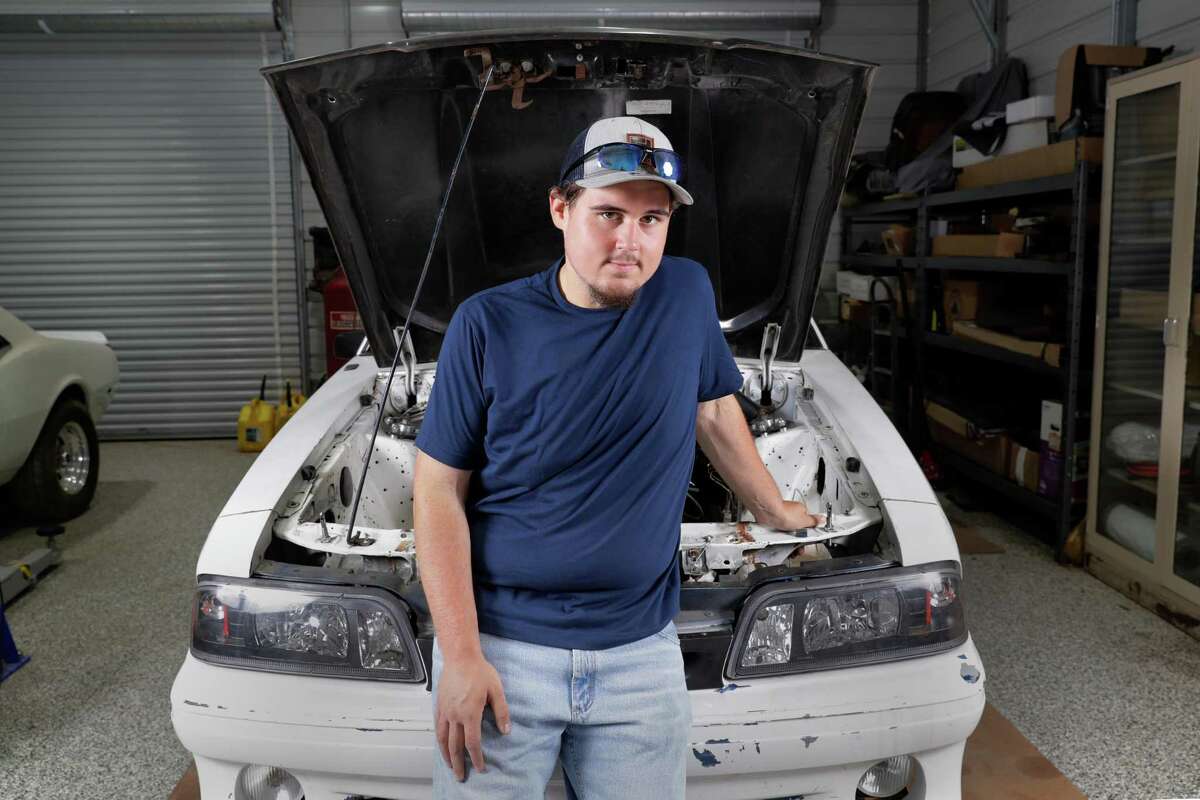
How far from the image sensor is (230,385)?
309 inches

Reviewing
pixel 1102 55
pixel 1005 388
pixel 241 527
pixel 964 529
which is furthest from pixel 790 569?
pixel 1005 388

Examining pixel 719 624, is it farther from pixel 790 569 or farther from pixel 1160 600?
pixel 1160 600

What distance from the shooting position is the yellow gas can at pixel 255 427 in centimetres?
716

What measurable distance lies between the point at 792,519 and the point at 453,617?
82cm

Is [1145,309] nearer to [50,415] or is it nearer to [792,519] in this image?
[792,519]

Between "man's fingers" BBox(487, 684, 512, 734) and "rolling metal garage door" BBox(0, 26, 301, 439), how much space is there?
696cm

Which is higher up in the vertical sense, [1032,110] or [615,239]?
[1032,110]

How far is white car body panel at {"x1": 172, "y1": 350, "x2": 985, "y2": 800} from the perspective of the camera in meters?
1.63

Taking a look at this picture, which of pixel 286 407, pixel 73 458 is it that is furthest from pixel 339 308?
pixel 73 458

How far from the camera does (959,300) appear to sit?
555 centimetres

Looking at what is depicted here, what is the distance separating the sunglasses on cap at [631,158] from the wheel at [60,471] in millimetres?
4600

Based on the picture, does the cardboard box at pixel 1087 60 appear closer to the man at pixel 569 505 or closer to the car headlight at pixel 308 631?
the man at pixel 569 505

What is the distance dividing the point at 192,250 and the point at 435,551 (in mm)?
7090

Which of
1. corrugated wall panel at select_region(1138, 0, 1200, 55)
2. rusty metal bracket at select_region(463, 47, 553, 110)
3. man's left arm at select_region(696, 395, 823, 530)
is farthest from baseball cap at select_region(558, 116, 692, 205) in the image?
corrugated wall panel at select_region(1138, 0, 1200, 55)
